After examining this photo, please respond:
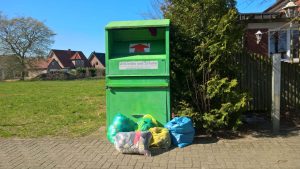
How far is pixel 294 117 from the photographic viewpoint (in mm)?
8555

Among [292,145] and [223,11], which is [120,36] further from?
[292,145]

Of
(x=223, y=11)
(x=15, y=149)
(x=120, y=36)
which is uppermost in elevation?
(x=223, y=11)

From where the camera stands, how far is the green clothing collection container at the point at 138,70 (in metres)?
6.82

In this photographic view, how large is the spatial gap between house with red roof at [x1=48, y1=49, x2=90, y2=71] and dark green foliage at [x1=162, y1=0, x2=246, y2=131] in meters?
85.2

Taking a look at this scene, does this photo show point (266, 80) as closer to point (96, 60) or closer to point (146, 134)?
point (146, 134)

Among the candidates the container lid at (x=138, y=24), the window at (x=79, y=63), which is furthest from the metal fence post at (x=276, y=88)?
the window at (x=79, y=63)

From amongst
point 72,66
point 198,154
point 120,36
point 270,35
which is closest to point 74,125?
point 120,36

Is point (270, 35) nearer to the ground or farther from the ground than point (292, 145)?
farther from the ground

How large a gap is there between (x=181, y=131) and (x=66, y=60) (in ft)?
301

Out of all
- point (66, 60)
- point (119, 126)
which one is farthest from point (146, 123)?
point (66, 60)

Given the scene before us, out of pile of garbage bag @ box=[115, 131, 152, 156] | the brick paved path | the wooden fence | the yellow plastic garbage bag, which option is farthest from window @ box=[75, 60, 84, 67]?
pile of garbage bag @ box=[115, 131, 152, 156]

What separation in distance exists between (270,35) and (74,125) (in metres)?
9.00

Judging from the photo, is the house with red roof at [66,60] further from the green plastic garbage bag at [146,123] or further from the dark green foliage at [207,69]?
the green plastic garbage bag at [146,123]

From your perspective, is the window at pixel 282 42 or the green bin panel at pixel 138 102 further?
the window at pixel 282 42
